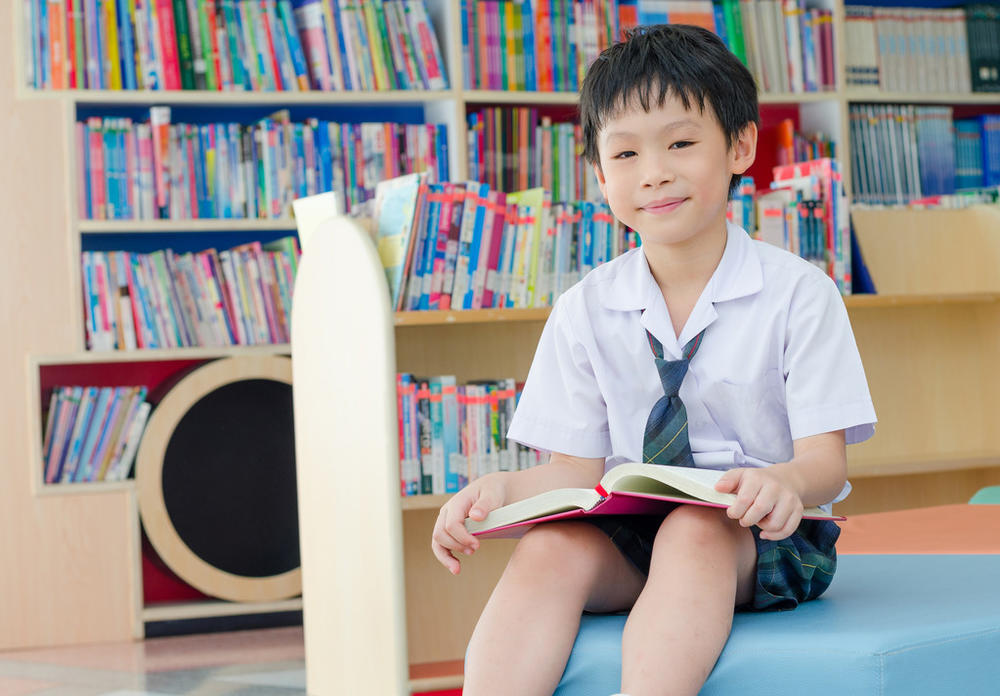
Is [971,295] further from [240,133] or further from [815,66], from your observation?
[240,133]

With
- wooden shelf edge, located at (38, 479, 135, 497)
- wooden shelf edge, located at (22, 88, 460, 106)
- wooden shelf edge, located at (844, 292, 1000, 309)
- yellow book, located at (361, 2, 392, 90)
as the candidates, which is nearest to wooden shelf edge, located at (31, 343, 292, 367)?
wooden shelf edge, located at (38, 479, 135, 497)

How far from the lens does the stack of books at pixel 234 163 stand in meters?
3.07

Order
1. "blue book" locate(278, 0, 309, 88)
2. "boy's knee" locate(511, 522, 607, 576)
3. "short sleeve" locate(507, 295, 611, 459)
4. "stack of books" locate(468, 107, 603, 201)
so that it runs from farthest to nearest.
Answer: "stack of books" locate(468, 107, 603, 201) → "blue book" locate(278, 0, 309, 88) → "short sleeve" locate(507, 295, 611, 459) → "boy's knee" locate(511, 522, 607, 576)

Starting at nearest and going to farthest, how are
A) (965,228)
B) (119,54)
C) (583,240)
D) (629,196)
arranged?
(629,196) < (583,240) < (965,228) < (119,54)

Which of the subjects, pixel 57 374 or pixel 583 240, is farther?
pixel 57 374

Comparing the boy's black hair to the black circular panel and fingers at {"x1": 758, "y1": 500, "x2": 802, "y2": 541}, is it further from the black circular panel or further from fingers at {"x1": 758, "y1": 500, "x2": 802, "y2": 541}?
the black circular panel

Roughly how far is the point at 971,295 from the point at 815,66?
3.71 feet

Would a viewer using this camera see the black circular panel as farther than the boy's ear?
Yes

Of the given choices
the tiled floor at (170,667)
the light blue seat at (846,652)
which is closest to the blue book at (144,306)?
the tiled floor at (170,667)

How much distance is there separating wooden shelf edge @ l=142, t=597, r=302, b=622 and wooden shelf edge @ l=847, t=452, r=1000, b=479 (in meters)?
1.41

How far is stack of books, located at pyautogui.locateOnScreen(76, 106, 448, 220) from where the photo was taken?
3070 millimetres

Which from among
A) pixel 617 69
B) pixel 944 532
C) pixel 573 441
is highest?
pixel 617 69

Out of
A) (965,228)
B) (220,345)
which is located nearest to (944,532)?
(965,228)

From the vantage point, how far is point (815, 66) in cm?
347
